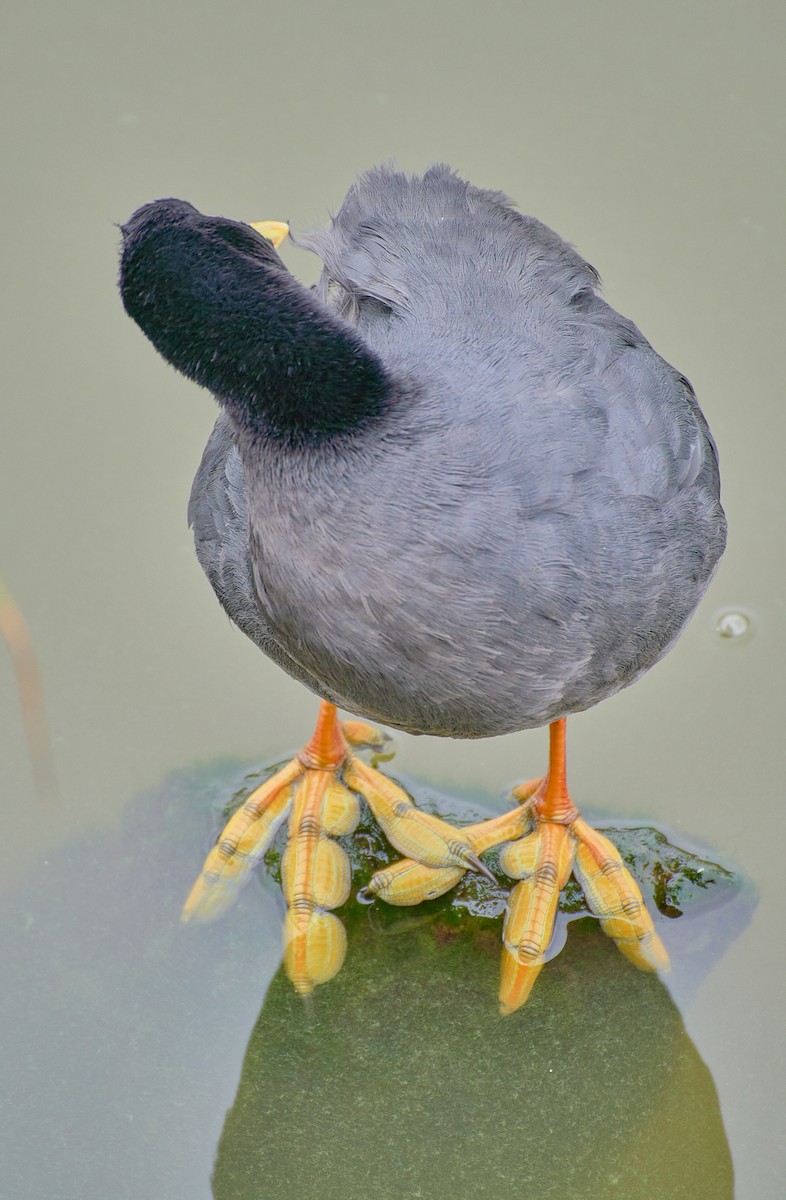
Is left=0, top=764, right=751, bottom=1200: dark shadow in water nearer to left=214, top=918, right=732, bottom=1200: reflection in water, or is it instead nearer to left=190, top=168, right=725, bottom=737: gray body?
left=214, top=918, right=732, bottom=1200: reflection in water

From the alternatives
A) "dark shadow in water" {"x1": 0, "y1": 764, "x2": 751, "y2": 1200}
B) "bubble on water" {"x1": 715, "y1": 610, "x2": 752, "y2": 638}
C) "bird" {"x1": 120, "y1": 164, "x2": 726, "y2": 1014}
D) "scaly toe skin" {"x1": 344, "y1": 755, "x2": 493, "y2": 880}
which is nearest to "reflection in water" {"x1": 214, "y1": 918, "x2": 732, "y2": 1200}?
"dark shadow in water" {"x1": 0, "y1": 764, "x2": 751, "y2": 1200}

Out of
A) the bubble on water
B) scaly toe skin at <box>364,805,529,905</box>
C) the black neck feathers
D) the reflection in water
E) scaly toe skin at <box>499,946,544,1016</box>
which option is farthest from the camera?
the bubble on water

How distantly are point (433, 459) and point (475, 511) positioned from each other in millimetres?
121

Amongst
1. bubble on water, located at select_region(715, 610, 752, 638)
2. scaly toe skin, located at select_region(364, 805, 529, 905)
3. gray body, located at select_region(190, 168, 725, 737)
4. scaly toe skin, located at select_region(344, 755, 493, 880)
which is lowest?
scaly toe skin, located at select_region(364, 805, 529, 905)

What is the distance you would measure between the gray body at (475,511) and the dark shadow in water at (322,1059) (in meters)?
0.76

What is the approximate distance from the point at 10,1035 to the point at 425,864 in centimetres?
98

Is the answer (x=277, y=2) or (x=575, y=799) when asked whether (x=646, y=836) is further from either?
(x=277, y=2)

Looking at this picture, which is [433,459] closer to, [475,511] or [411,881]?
[475,511]

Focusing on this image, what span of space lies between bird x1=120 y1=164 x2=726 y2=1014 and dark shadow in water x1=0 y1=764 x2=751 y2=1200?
0.75m

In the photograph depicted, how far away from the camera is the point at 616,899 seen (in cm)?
A: 311

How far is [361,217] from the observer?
2857mm

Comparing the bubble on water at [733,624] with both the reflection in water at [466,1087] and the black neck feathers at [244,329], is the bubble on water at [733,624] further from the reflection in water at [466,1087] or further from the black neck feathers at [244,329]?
the black neck feathers at [244,329]

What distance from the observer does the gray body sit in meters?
2.31

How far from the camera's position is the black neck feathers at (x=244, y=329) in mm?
2217
